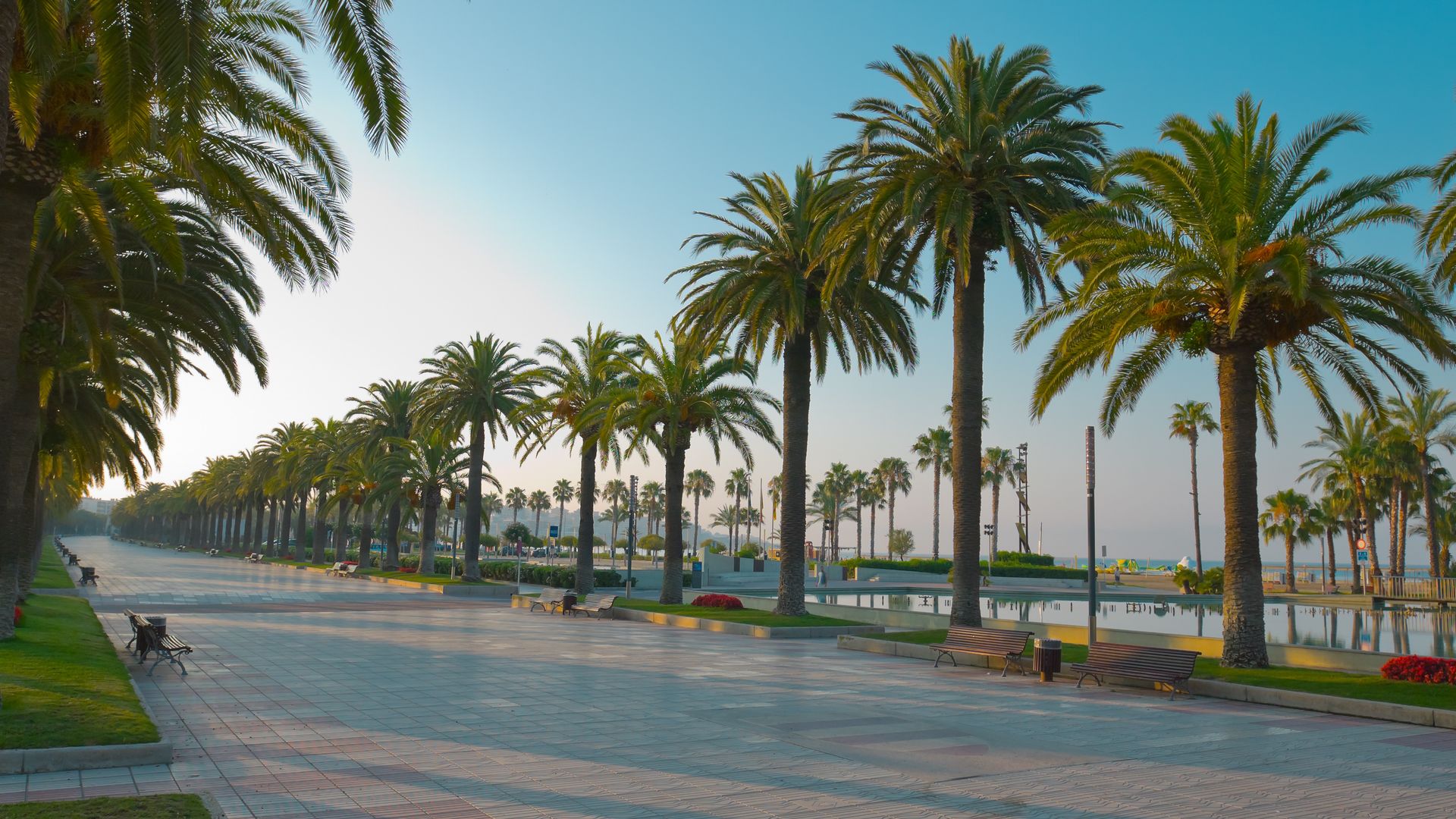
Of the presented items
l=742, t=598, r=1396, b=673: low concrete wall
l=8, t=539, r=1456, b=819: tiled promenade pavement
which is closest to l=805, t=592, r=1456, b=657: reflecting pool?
l=742, t=598, r=1396, b=673: low concrete wall

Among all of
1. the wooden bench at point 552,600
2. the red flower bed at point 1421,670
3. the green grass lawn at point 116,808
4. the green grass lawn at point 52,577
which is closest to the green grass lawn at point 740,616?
the wooden bench at point 552,600

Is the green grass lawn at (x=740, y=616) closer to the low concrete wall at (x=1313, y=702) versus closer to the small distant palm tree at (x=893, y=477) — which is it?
the low concrete wall at (x=1313, y=702)

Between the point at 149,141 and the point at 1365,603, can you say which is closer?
the point at 149,141

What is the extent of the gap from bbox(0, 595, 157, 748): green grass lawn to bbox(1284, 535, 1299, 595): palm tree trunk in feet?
190

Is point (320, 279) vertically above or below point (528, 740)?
above

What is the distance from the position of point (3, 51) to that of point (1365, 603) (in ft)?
169

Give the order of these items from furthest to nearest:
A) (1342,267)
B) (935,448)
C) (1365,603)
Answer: (935,448)
(1365,603)
(1342,267)

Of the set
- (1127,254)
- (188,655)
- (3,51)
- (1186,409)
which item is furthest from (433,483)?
(1186,409)

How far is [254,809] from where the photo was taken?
23.7 ft

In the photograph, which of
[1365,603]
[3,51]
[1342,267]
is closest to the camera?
[3,51]

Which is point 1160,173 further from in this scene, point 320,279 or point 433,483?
point 433,483

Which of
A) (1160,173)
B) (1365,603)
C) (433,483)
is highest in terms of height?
(1160,173)

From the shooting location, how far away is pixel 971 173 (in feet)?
67.5

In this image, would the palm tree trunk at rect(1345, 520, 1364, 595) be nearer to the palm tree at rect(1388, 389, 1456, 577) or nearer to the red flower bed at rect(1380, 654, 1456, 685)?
the palm tree at rect(1388, 389, 1456, 577)
